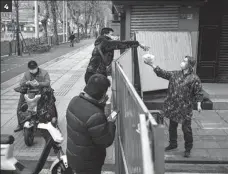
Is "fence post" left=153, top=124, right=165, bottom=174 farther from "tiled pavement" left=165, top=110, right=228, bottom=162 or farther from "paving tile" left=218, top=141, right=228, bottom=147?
"paving tile" left=218, top=141, right=228, bottom=147

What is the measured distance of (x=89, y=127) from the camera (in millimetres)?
3631

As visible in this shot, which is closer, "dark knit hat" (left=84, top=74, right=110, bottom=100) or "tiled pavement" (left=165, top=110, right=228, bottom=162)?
"dark knit hat" (left=84, top=74, right=110, bottom=100)

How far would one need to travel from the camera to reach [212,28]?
12.6 metres

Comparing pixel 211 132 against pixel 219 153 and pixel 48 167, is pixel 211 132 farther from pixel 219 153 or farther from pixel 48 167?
pixel 48 167

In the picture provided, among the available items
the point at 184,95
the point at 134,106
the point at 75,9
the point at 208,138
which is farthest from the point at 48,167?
the point at 75,9

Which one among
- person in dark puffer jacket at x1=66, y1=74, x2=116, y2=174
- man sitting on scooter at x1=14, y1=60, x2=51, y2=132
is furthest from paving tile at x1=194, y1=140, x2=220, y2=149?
person in dark puffer jacket at x1=66, y1=74, x2=116, y2=174

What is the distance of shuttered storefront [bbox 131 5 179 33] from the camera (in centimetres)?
1188

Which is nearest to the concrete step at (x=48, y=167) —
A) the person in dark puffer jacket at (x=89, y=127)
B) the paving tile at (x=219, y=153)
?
the person in dark puffer jacket at (x=89, y=127)

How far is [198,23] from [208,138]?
5648 mm

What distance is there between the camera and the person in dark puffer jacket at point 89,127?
11.9 ft

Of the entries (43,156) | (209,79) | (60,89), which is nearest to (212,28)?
(209,79)

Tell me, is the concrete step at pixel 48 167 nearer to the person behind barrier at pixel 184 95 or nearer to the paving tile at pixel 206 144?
the person behind barrier at pixel 184 95

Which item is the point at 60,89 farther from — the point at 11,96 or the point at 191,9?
the point at 191,9

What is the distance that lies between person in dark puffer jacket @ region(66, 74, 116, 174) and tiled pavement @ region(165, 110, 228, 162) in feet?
8.83
